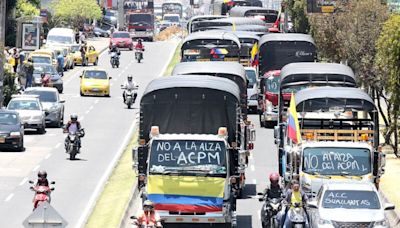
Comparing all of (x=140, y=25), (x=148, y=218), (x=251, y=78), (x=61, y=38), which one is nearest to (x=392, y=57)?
(x=251, y=78)

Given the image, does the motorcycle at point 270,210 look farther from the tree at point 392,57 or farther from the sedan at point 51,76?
the sedan at point 51,76

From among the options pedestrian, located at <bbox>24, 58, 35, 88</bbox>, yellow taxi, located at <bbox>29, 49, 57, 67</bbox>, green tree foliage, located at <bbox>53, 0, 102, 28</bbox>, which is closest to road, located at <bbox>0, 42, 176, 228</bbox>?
pedestrian, located at <bbox>24, 58, 35, 88</bbox>

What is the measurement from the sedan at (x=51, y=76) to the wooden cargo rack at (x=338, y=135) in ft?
110

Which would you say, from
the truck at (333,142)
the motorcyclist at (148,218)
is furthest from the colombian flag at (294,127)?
the motorcyclist at (148,218)

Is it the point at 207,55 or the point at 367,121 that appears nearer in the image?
the point at 367,121

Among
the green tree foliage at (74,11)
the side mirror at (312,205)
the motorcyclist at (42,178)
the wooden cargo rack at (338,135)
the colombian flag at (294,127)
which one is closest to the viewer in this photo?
the side mirror at (312,205)

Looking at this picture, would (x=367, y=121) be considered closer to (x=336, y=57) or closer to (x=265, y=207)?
(x=265, y=207)

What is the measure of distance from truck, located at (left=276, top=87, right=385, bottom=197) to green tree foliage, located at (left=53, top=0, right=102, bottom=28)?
286 feet

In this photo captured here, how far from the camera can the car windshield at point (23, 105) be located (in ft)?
161

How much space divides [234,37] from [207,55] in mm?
2263

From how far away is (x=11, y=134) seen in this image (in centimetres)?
4338

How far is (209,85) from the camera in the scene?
3028 centimetres

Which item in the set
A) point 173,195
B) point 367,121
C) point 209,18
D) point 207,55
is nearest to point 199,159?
point 173,195

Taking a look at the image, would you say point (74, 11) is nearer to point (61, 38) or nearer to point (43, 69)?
point (61, 38)
